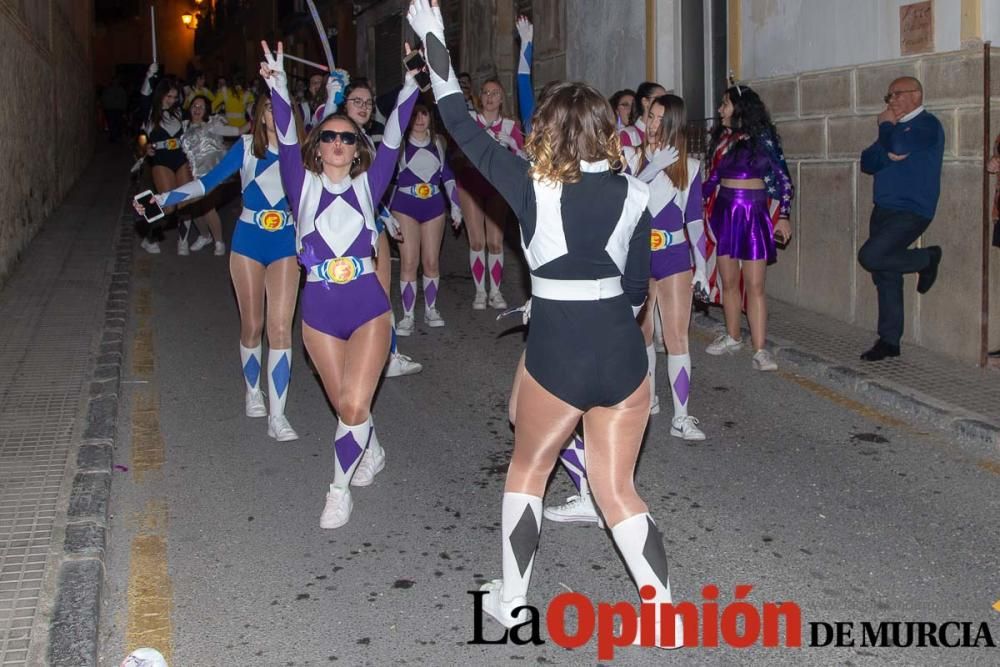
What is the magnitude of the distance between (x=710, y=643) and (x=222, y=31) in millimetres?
50597

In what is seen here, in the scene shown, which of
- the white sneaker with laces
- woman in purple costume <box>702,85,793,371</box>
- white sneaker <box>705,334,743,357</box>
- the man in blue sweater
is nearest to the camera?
woman in purple costume <box>702,85,793,371</box>

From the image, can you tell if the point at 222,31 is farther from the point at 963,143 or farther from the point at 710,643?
the point at 710,643

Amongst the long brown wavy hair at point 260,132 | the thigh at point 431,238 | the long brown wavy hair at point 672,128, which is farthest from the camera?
the thigh at point 431,238

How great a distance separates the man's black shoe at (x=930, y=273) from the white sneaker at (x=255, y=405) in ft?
16.6

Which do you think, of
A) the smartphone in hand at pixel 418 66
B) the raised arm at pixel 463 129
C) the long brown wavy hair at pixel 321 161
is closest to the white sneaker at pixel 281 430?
the long brown wavy hair at pixel 321 161

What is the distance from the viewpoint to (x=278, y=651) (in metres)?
4.35

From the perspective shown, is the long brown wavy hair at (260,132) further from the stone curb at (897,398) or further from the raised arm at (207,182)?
the stone curb at (897,398)

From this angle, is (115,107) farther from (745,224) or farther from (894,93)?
(894,93)

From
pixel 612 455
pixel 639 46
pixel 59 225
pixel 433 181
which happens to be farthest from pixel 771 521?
pixel 59 225

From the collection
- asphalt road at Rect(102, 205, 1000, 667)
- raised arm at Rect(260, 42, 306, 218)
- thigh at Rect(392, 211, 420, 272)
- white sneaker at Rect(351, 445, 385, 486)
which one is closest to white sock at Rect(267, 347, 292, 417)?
asphalt road at Rect(102, 205, 1000, 667)

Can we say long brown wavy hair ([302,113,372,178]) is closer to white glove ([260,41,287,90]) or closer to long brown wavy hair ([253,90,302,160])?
white glove ([260,41,287,90])

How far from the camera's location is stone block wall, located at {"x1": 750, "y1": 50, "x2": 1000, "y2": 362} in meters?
8.48

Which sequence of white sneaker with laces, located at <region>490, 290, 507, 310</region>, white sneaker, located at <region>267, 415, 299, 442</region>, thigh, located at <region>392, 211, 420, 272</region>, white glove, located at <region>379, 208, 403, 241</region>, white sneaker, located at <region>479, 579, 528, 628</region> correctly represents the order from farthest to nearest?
1. white sneaker with laces, located at <region>490, 290, 507, 310</region>
2. thigh, located at <region>392, 211, 420, 272</region>
3. white glove, located at <region>379, 208, 403, 241</region>
4. white sneaker, located at <region>267, 415, 299, 442</region>
5. white sneaker, located at <region>479, 579, 528, 628</region>

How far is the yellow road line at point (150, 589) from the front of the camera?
448 cm
